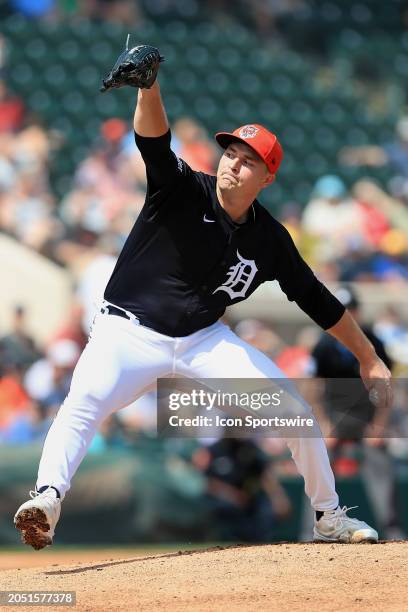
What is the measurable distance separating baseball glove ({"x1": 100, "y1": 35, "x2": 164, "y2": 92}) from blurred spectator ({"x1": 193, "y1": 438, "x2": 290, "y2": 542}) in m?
4.79

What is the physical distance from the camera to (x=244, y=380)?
4.84 meters

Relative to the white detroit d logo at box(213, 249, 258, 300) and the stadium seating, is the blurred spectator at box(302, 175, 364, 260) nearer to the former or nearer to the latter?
the stadium seating

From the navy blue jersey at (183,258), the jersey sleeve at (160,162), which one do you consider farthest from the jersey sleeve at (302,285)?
the jersey sleeve at (160,162)

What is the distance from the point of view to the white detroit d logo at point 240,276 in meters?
4.86

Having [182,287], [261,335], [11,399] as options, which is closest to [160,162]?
[182,287]

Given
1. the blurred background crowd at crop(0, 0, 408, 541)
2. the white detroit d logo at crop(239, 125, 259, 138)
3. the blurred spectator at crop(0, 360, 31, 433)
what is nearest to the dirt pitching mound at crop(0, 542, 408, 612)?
the white detroit d logo at crop(239, 125, 259, 138)

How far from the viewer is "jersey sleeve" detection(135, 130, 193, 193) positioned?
14.8ft

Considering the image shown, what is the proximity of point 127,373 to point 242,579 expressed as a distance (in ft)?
3.23

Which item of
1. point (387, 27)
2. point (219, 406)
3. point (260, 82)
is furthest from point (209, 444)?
point (387, 27)

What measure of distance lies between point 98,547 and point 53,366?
155cm

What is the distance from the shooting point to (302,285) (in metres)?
5.04

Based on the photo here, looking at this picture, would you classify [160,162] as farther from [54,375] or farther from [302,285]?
[54,375]

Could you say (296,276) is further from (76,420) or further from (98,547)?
(98,547)

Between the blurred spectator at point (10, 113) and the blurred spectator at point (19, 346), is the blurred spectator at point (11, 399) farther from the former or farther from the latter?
the blurred spectator at point (10, 113)
